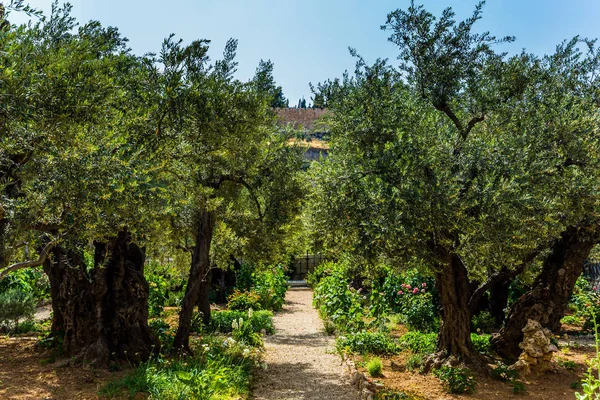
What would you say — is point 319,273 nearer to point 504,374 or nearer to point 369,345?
point 369,345

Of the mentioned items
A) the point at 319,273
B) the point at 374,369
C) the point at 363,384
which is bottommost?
the point at 363,384

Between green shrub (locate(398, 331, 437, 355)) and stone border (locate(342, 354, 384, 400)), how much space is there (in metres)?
1.49

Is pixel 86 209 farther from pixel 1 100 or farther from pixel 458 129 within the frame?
pixel 458 129

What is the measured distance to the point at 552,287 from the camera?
363 inches

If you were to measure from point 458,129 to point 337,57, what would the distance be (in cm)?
289

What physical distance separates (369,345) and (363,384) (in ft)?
7.35

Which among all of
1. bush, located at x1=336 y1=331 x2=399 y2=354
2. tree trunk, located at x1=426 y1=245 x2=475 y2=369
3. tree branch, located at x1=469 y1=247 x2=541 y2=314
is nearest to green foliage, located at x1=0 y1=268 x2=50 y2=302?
bush, located at x1=336 y1=331 x2=399 y2=354

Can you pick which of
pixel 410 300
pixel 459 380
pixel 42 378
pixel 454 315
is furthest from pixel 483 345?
pixel 42 378

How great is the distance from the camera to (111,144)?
5.52m

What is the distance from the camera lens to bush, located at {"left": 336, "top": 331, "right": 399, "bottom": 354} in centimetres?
1004

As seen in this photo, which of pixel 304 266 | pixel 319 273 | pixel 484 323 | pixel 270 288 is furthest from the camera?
pixel 304 266

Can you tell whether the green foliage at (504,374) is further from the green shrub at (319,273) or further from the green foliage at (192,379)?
the green shrub at (319,273)

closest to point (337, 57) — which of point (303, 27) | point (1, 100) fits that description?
point (303, 27)

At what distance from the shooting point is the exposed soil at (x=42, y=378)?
22.0 feet
